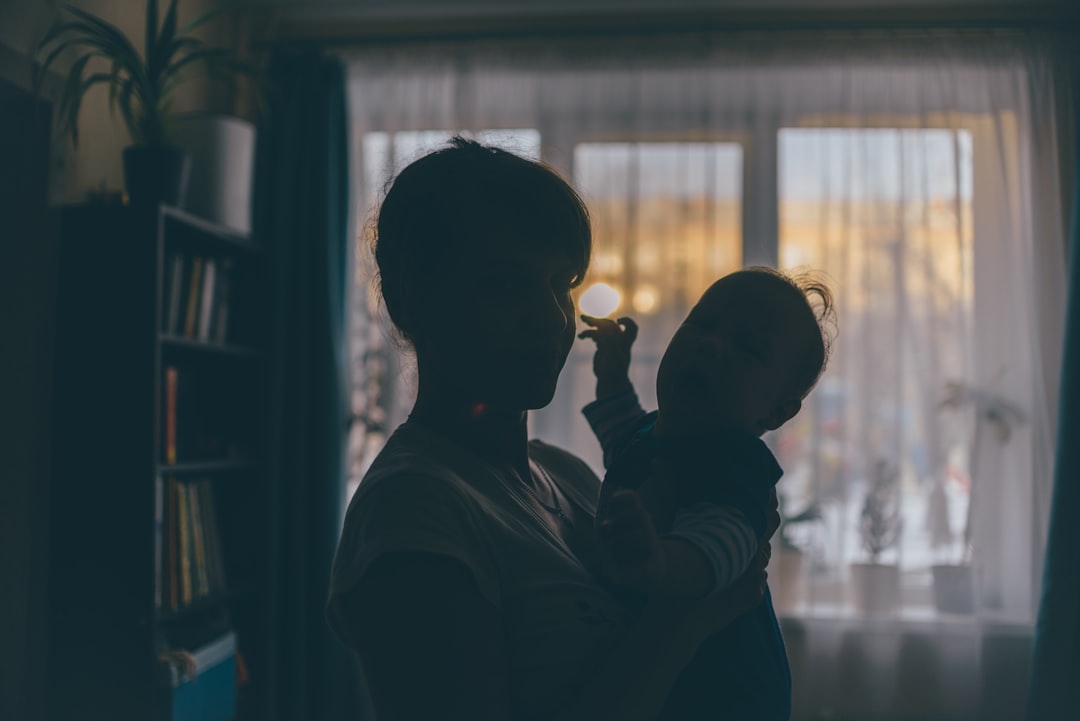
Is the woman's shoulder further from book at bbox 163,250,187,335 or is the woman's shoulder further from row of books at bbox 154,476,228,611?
book at bbox 163,250,187,335

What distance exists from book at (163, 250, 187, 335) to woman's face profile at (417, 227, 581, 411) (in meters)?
2.22

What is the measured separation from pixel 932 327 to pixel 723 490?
297 cm

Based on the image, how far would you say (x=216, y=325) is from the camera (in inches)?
122

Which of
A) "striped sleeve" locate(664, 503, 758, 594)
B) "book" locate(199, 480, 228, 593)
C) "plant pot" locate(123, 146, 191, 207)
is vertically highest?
"plant pot" locate(123, 146, 191, 207)

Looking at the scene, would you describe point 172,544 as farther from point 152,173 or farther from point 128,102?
Result: point 128,102

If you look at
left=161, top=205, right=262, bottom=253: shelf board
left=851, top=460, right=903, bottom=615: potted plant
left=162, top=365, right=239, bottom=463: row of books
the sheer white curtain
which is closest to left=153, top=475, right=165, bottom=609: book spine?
left=162, top=365, right=239, bottom=463: row of books

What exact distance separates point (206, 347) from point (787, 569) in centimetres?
228

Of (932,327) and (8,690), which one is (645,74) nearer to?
(932,327)

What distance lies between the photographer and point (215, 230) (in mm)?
2973

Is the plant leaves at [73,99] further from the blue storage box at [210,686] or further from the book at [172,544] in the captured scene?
the blue storage box at [210,686]

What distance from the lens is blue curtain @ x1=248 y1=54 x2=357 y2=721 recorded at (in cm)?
351

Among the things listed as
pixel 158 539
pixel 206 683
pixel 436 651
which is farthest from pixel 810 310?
pixel 206 683

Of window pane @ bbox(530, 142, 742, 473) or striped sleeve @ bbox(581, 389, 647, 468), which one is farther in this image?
window pane @ bbox(530, 142, 742, 473)

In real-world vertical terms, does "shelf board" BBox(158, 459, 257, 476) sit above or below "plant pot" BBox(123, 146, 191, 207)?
below
